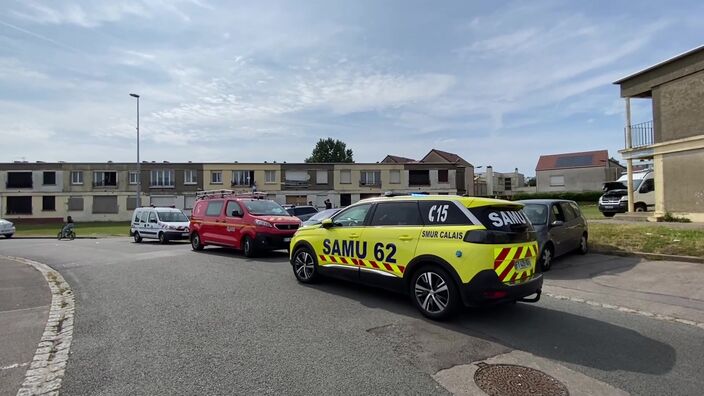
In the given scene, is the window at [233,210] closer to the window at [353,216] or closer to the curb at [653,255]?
the window at [353,216]

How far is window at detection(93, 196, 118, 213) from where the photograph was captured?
50.7 metres

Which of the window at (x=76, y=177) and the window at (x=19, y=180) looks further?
the window at (x=76, y=177)

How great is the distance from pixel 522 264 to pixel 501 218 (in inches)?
25.4

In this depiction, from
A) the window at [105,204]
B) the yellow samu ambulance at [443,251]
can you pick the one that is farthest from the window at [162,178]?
the yellow samu ambulance at [443,251]

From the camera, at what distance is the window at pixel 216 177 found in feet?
170

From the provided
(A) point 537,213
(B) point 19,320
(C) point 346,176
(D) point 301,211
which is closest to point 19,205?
(C) point 346,176

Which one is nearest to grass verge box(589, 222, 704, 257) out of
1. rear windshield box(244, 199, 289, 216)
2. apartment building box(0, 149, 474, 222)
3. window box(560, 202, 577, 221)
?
window box(560, 202, 577, 221)

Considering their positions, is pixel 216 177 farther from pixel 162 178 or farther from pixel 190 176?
pixel 162 178

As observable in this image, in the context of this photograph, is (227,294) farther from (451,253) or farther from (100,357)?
(451,253)

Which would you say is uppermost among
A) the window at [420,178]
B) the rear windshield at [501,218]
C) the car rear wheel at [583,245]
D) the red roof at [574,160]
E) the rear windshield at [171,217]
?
the red roof at [574,160]

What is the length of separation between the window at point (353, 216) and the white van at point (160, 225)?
14.3m

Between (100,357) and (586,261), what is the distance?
10.3 meters

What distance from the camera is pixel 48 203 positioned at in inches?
1977

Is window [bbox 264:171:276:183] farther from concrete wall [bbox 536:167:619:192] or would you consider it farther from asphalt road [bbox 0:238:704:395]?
asphalt road [bbox 0:238:704:395]
